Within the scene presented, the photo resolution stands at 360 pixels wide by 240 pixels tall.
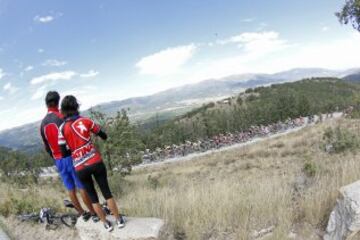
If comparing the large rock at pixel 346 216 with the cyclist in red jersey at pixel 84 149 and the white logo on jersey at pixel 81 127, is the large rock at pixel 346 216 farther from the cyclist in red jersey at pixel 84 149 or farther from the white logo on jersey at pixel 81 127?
the white logo on jersey at pixel 81 127

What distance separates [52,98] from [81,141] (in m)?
1.25

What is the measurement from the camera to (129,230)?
5238 millimetres

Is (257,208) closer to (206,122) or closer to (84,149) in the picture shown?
(84,149)

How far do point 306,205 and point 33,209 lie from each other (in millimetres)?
4918

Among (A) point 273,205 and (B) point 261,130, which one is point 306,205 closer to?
(A) point 273,205

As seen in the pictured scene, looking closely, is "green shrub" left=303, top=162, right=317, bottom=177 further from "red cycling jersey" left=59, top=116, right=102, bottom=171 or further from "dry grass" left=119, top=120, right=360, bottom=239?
"red cycling jersey" left=59, top=116, right=102, bottom=171

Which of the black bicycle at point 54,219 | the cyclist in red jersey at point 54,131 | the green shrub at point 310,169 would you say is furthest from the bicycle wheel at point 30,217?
the green shrub at point 310,169

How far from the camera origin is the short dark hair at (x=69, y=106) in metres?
5.71

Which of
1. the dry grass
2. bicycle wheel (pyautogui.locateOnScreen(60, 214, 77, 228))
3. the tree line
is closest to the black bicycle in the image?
bicycle wheel (pyautogui.locateOnScreen(60, 214, 77, 228))

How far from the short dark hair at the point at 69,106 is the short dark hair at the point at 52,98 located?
2.57 feet

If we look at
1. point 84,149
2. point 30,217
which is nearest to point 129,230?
point 84,149

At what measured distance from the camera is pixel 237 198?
20.1ft

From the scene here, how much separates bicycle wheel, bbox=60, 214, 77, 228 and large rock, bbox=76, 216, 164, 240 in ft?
2.44

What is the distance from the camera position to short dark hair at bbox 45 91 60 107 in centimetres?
646
